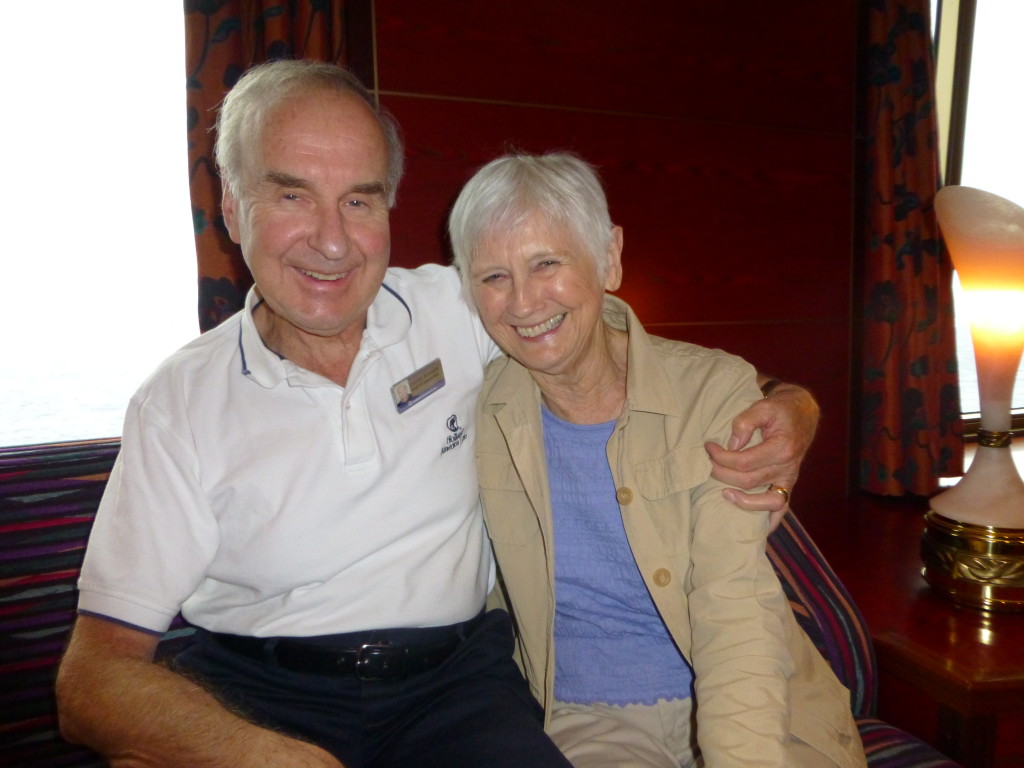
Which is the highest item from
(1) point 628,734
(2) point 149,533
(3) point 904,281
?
A: (3) point 904,281

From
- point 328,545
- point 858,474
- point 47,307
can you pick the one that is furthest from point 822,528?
point 47,307

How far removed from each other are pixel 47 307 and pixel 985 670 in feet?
8.69

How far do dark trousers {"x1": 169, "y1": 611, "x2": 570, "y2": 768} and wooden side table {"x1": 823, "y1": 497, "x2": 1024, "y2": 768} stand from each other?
0.86m

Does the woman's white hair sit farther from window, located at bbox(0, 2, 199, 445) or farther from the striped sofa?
window, located at bbox(0, 2, 199, 445)

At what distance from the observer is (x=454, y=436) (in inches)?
57.8

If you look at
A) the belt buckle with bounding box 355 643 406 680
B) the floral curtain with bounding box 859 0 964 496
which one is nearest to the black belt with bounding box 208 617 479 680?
the belt buckle with bounding box 355 643 406 680

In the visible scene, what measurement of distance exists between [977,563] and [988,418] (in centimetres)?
35

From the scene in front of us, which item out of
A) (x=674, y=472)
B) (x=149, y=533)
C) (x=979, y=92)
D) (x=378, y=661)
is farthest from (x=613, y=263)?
(x=979, y=92)

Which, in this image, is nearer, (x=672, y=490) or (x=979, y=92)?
(x=672, y=490)

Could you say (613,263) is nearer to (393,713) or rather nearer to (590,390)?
(590,390)

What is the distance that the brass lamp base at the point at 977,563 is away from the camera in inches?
67.4

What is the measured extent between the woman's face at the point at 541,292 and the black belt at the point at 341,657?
22.9 inches

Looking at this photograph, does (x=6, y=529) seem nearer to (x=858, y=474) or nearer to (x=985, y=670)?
(x=985, y=670)

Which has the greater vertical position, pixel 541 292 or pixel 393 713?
pixel 541 292
